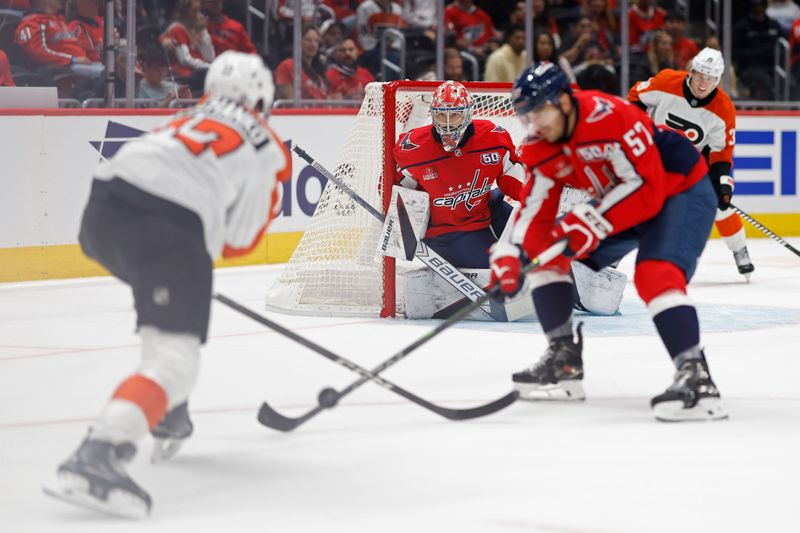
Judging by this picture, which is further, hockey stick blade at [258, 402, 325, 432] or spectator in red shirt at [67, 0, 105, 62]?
spectator in red shirt at [67, 0, 105, 62]

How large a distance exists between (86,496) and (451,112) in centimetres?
310

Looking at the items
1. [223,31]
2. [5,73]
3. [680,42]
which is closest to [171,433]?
[5,73]

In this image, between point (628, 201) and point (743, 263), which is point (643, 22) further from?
point (628, 201)

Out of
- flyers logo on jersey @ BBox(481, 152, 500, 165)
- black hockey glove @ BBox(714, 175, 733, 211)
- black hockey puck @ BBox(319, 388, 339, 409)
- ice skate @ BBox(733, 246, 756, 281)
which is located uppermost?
flyers logo on jersey @ BBox(481, 152, 500, 165)

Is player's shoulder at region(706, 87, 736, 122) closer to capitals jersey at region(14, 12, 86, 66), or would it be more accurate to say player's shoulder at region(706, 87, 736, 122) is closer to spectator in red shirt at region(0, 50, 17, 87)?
capitals jersey at region(14, 12, 86, 66)

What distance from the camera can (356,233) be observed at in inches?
229

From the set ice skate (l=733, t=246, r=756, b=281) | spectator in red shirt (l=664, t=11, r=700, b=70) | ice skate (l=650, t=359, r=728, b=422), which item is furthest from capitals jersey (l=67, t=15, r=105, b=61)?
spectator in red shirt (l=664, t=11, r=700, b=70)

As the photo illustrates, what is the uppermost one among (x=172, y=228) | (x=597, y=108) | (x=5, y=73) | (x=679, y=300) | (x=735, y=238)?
(x=5, y=73)

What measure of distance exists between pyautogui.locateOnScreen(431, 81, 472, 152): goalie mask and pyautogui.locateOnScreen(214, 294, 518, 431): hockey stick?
6.28 ft

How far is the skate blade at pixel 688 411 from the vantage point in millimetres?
3451

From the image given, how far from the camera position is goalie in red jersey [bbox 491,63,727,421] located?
344cm

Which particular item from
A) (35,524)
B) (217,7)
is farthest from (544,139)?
(217,7)

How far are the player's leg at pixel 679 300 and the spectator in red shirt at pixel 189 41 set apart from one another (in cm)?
411

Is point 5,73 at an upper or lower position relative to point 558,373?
upper
